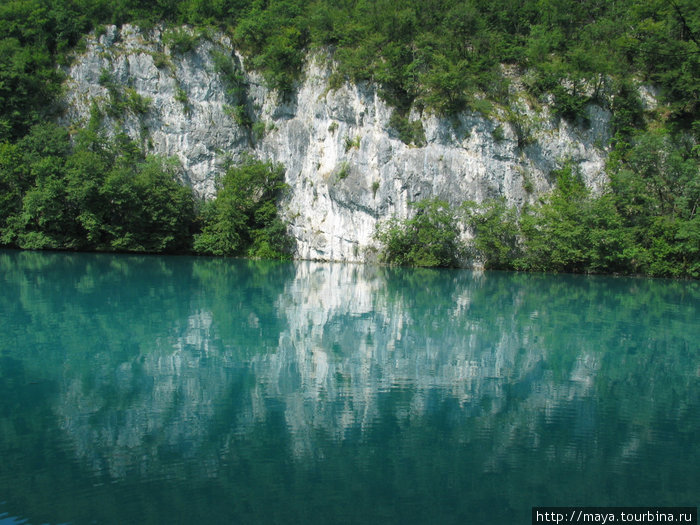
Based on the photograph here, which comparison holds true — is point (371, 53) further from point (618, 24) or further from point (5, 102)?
point (5, 102)

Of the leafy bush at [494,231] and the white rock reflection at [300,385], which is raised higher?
the leafy bush at [494,231]

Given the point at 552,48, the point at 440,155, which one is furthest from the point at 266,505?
the point at 552,48

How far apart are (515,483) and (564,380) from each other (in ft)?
14.4

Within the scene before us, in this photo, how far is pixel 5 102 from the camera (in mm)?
39438

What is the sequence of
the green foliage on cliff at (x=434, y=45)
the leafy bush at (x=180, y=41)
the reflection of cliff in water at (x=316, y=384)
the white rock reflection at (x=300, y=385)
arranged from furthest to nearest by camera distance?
the leafy bush at (x=180, y=41) → the green foliage on cliff at (x=434, y=45) → the reflection of cliff in water at (x=316, y=384) → the white rock reflection at (x=300, y=385)

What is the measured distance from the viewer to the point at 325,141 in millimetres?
40719

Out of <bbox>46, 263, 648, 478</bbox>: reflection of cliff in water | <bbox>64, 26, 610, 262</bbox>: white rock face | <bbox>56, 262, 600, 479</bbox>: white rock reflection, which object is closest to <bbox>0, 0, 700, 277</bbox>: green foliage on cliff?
<bbox>64, 26, 610, 262</bbox>: white rock face

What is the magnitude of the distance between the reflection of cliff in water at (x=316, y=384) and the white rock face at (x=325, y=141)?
22403mm

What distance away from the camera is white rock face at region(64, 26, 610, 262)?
35375 millimetres

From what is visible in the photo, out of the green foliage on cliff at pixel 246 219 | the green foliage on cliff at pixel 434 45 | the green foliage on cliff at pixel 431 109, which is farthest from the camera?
the green foliage on cliff at pixel 246 219

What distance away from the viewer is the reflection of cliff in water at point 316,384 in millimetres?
6164

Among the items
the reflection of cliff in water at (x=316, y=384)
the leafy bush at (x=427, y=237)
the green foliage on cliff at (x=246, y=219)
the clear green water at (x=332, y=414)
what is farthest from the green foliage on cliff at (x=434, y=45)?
the reflection of cliff in water at (x=316, y=384)

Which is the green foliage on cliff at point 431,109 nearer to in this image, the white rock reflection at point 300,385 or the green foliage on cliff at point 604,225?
the green foliage on cliff at point 604,225

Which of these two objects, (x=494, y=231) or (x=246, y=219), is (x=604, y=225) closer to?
(x=494, y=231)
